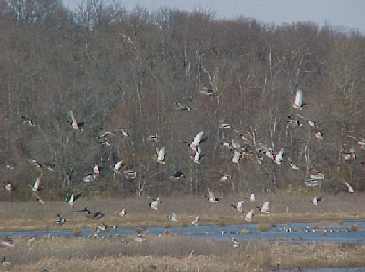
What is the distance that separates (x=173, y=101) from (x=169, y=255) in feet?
127

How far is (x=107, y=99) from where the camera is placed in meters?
66.1

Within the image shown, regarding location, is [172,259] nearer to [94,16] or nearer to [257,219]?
[257,219]

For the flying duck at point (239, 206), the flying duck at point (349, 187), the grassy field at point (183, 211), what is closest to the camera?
the flying duck at point (239, 206)

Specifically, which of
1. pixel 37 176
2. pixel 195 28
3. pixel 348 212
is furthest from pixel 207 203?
pixel 195 28

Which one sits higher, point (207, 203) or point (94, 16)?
point (94, 16)

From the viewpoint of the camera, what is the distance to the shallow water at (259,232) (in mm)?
37375

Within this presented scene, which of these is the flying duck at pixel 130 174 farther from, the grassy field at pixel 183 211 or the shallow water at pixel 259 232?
the shallow water at pixel 259 232

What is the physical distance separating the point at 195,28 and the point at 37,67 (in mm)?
19380

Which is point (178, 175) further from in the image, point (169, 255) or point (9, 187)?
point (169, 255)

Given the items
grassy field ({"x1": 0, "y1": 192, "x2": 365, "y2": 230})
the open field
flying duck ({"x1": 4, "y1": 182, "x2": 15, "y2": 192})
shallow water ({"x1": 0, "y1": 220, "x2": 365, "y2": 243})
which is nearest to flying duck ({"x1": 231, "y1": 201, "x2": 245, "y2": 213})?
grassy field ({"x1": 0, "y1": 192, "x2": 365, "y2": 230})

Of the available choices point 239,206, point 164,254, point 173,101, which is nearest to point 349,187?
point 239,206

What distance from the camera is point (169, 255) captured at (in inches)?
1184

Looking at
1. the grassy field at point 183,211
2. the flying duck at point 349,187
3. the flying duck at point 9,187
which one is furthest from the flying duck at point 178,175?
the flying duck at point 9,187

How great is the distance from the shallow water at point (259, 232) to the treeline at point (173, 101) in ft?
14.8
